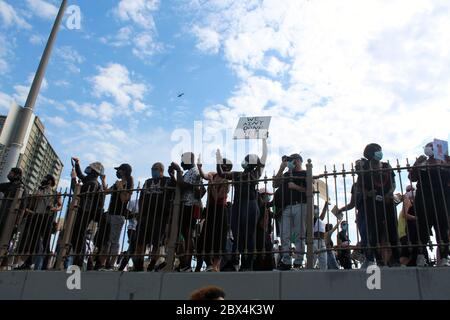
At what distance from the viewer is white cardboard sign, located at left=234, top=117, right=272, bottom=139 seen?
264 inches

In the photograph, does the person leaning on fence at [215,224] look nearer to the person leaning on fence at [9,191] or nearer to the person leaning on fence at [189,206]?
the person leaning on fence at [189,206]

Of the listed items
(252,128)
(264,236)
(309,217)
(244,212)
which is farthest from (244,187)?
(309,217)

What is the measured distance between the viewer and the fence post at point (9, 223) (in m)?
7.07

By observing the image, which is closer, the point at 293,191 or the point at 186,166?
the point at 293,191

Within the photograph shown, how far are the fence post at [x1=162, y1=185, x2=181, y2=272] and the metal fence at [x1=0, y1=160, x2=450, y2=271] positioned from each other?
1 cm

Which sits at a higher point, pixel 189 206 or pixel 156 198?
pixel 156 198

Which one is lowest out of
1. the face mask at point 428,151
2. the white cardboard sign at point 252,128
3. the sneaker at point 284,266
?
the sneaker at point 284,266

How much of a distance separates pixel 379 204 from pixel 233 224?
198cm

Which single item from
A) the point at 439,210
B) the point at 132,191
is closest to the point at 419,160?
the point at 439,210

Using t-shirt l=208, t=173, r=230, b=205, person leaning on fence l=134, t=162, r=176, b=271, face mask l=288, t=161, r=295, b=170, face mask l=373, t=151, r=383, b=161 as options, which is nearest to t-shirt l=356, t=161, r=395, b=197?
face mask l=373, t=151, r=383, b=161

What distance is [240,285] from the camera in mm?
5254

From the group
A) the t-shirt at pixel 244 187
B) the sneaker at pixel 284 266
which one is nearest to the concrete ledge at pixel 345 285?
the sneaker at pixel 284 266

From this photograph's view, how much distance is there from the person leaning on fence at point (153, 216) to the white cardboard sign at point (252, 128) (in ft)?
4.04

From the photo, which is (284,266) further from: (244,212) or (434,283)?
(434,283)
